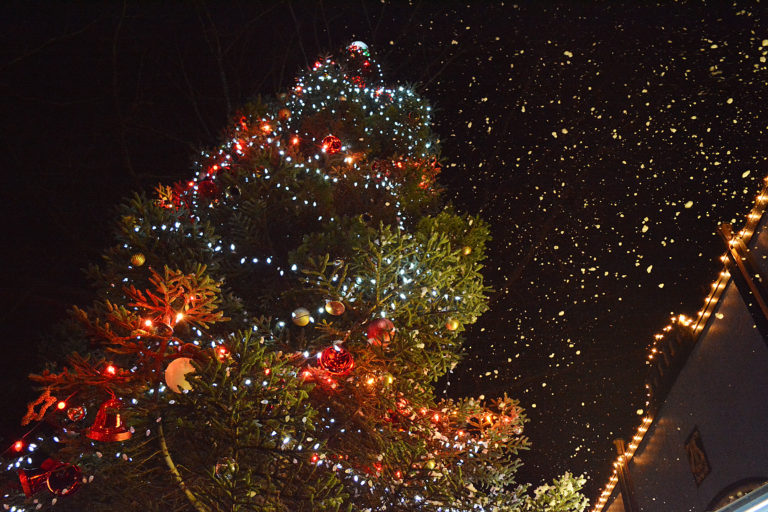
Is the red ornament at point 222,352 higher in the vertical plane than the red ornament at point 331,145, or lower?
lower

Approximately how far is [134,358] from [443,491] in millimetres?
2297

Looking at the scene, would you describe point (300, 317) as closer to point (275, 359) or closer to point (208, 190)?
Answer: point (275, 359)

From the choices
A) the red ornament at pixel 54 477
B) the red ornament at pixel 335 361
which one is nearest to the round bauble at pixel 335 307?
the red ornament at pixel 335 361

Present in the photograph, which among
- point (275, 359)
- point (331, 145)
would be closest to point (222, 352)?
point (275, 359)

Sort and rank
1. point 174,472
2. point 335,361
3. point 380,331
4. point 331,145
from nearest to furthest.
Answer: point 174,472, point 335,361, point 380,331, point 331,145

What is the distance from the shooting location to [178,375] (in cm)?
242

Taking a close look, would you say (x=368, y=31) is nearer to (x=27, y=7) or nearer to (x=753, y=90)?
(x=27, y=7)

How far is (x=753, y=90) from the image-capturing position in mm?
5527

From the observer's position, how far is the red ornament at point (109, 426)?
2281 millimetres

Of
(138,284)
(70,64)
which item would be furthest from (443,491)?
(70,64)

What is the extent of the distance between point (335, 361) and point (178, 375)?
0.88 m

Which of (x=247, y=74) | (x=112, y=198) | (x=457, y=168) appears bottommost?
(x=112, y=198)

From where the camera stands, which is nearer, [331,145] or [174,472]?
[174,472]

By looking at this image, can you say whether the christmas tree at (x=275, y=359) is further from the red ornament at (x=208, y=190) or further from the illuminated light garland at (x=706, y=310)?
the illuminated light garland at (x=706, y=310)
